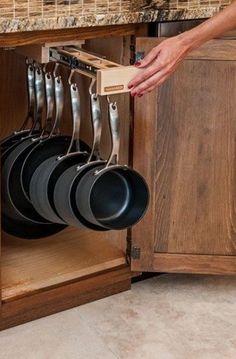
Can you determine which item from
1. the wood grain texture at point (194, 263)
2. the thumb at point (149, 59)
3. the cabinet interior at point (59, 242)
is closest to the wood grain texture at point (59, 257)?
the cabinet interior at point (59, 242)

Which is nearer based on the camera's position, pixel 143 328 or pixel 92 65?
pixel 92 65

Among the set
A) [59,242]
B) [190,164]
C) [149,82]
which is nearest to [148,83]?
[149,82]

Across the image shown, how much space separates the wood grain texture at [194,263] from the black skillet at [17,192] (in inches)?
12.7

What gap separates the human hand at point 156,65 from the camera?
160cm

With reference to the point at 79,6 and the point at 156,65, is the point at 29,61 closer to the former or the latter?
the point at 79,6

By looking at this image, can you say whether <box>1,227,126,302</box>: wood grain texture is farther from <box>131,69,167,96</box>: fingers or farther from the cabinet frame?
<box>131,69,167,96</box>: fingers

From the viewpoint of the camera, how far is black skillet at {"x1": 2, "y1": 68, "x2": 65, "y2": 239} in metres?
1.93

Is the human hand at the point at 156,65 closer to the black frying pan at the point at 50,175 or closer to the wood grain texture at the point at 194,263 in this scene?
the black frying pan at the point at 50,175

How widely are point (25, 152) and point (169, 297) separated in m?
0.56

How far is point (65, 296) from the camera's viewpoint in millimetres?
1961

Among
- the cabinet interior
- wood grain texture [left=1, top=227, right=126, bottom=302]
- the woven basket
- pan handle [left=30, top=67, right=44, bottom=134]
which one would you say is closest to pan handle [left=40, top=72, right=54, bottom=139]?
pan handle [left=30, top=67, right=44, bottom=134]

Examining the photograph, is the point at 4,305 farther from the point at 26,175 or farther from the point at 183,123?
the point at 183,123

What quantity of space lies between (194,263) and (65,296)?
0.35 metres

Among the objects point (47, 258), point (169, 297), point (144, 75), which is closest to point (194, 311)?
point (169, 297)
